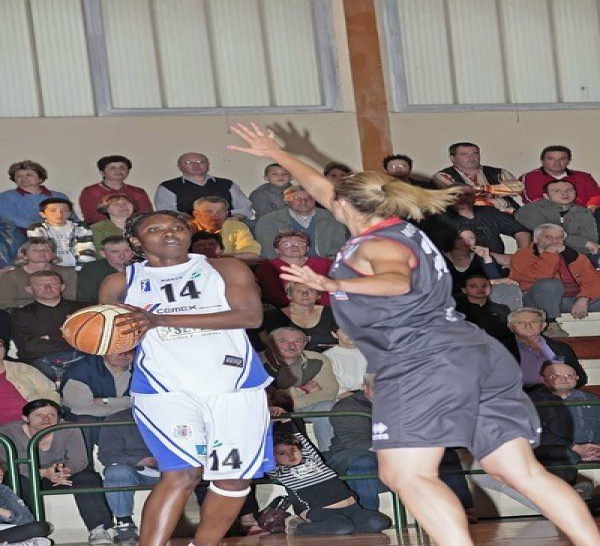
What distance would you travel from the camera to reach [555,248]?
1019 centimetres

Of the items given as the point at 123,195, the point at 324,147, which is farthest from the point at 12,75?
the point at 324,147

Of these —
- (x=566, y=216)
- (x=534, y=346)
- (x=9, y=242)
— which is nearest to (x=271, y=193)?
(x=9, y=242)

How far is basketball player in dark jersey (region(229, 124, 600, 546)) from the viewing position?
3.79 metres

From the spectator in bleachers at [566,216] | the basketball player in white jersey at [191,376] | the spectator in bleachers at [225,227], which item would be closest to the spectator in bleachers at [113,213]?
the spectator in bleachers at [225,227]

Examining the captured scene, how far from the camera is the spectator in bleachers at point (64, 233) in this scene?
948cm

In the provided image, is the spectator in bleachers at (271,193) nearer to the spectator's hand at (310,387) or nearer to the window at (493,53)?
the window at (493,53)

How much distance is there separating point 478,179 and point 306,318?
3.27 metres

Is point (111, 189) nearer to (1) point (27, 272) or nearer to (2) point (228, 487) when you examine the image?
(1) point (27, 272)

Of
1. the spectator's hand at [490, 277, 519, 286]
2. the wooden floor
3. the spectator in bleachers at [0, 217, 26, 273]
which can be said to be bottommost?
the wooden floor

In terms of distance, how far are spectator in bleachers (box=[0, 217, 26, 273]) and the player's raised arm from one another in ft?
16.3

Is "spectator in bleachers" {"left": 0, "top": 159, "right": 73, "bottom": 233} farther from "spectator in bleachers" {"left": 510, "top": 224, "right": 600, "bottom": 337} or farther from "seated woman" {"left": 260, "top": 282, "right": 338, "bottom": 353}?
"spectator in bleachers" {"left": 510, "top": 224, "right": 600, "bottom": 337}

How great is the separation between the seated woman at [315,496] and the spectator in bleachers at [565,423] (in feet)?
4.51

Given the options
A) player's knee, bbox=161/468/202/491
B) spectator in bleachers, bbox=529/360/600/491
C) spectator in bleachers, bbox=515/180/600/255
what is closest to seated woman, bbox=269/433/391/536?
spectator in bleachers, bbox=529/360/600/491

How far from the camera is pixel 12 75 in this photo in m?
11.2
